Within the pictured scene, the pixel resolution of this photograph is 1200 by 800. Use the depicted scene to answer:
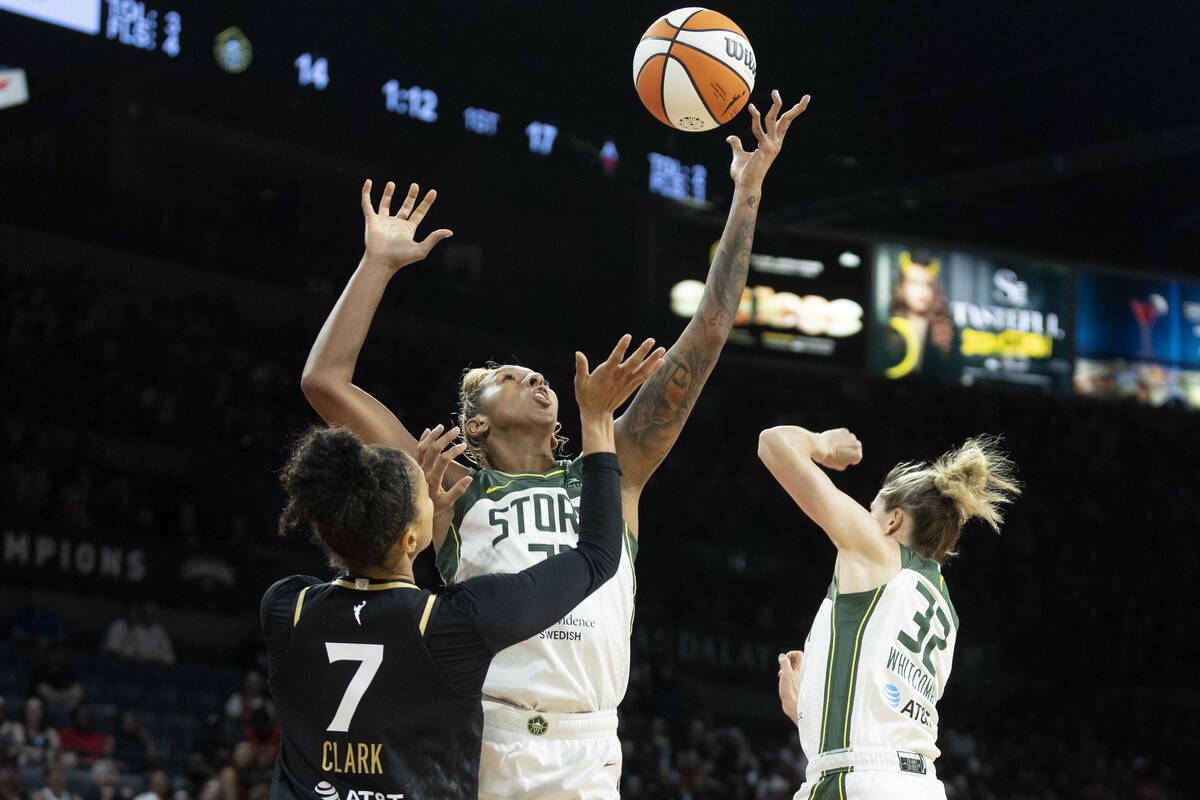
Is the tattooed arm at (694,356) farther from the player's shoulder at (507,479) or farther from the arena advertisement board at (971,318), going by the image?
the arena advertisement board at (971,318)

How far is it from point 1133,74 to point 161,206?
1368 cm

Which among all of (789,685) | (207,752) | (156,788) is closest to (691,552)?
(207,752)

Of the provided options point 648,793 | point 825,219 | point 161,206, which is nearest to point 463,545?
point 648,793

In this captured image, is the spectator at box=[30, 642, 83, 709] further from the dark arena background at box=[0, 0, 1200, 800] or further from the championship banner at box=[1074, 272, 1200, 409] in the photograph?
the championship banner at box=[1074, 272, 1200, 409]

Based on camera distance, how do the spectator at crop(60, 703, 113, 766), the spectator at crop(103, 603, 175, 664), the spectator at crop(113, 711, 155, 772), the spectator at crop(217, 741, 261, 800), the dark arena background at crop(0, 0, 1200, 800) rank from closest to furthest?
the spectator at crop(217, 741, 261, 800) → the spectator at crop(60, 703, 113, 766) → the spectator at crop(113, 711, 155, 772) → the spectator at crop(103, 603, 175, 664) → the dark arena background at crop(0, 0, 1200, 800)

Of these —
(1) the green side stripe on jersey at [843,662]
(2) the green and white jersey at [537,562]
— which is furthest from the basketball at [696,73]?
(1) the green side stripe on jersey at [843,662]

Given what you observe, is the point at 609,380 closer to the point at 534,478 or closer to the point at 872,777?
the point at 534,478

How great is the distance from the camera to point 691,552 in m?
19.9

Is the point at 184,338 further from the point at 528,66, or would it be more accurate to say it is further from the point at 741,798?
the point at 741,798

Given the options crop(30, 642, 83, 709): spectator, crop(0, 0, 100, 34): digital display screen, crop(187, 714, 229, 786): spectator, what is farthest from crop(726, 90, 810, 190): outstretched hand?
crop(0, 0, 100, 34): digital display screen

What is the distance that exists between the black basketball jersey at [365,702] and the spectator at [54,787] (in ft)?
25.3

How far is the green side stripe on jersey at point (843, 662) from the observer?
4324mm

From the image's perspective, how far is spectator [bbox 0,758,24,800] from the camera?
386 inches

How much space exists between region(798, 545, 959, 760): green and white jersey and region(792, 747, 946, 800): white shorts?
0.10ft
